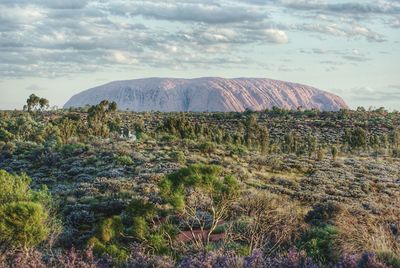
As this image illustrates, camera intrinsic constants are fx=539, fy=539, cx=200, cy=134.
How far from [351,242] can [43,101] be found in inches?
3126

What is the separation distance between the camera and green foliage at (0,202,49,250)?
13055mm

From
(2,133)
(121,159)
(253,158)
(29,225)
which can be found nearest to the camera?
(29,225)

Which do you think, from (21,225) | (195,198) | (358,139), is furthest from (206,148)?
(21,225)

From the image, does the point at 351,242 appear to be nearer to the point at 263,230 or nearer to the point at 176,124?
the point at 263,230

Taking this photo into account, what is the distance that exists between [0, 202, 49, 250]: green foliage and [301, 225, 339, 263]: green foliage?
6837 mm

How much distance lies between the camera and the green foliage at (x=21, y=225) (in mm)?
13055

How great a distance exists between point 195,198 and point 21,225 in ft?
19.7

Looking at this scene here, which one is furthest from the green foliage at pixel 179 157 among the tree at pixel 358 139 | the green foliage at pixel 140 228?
the tree at pixel 358 139

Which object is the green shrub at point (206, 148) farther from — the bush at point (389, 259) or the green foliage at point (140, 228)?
the bush at point (389, 259)

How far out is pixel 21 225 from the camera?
13.4 meters

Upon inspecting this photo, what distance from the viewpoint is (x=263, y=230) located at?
1684 centimetres

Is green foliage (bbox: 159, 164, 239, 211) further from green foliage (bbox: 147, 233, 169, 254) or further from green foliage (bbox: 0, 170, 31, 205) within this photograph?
green foliage (bbox: 0, 170, 31, 205)

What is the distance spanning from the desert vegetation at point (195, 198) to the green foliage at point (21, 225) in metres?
0.03

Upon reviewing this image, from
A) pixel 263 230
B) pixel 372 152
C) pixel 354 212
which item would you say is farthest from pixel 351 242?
pixel 372 152
